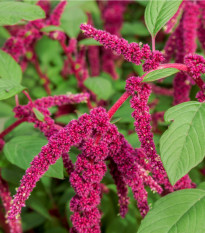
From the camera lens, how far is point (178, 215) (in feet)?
2.82

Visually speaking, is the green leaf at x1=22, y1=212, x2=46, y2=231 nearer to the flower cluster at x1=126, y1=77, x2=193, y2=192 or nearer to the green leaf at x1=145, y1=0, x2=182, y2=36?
the flower cluster at x1=126, y1=77, x2=193, y2=192

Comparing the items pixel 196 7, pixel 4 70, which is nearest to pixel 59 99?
pixel 4 70

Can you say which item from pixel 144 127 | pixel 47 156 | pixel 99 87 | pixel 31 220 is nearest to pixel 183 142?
pixel 144 127

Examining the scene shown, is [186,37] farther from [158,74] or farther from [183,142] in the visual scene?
[183,142]

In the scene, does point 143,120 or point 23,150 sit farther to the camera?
point 23,150

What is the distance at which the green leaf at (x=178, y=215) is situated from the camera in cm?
83

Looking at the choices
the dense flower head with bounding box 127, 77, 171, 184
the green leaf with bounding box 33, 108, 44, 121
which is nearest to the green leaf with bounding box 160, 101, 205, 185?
the dense flower head with bounding box 127, 77, 171, 184

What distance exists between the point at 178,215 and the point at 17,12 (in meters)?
0.77

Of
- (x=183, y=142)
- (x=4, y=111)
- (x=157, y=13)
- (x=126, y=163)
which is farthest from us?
(x=4, y=111)

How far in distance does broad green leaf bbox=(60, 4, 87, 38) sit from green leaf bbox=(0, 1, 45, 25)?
0.93 metres

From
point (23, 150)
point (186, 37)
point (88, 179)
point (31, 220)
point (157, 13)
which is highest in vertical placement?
point (157, 13)

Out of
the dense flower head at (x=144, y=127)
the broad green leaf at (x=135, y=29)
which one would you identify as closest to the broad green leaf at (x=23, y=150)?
the dense flower head at (x=144, y=127)

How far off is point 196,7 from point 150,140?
0.75 m

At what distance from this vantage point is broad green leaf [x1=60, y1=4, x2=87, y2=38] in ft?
6.71
